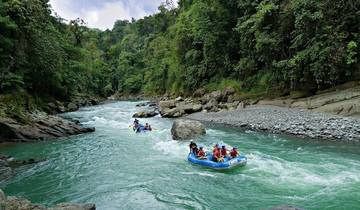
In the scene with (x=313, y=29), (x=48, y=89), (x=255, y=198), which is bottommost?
(x=255, y=198)

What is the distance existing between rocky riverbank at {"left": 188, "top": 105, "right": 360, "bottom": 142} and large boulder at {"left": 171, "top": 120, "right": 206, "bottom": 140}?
3.80 m

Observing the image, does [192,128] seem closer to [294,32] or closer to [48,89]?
[294,32]

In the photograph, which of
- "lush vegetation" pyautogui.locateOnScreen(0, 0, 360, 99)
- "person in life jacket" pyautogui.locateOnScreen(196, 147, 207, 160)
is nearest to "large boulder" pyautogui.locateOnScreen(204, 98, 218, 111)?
"lush vegetation" pyautogui.locateOnScreen(0, 0, 360, 99)

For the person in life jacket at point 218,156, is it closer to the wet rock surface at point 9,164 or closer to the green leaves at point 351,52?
the wet rock surface at point 9,164

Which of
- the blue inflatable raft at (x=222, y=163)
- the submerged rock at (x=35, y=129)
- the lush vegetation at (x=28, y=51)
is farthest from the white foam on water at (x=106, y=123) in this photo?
the blue inflatable raft at (x=222, y=163)

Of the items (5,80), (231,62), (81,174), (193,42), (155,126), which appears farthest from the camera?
(193,42)

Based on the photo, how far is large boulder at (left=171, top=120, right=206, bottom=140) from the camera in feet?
67.9

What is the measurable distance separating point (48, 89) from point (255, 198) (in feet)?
103

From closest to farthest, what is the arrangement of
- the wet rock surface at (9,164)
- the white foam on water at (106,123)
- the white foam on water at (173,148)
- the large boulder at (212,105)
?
the wet rock surface at (9,164) → the white foam on water at (173,148) → the white foam on water at (106,123) → the large boulder at (212,105)

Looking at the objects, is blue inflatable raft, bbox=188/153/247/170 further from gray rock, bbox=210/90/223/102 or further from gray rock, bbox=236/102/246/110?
gray rock, bbox=210/90/223/102

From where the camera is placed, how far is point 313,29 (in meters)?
23.0

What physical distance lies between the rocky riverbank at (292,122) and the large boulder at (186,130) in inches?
150

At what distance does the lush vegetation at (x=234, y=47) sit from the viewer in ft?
71.3

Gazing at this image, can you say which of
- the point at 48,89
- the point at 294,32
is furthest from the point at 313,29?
the point at 48,89
